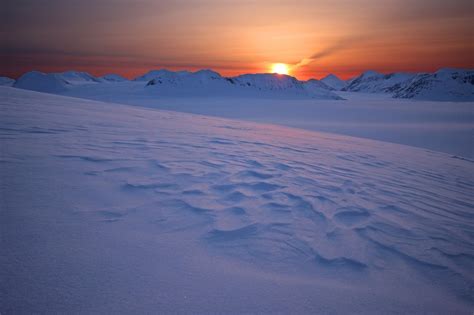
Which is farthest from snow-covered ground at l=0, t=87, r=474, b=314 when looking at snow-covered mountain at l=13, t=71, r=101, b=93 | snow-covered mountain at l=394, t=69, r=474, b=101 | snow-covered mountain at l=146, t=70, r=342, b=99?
snow-covered mountain at l=394, t=69, r=474, b=101

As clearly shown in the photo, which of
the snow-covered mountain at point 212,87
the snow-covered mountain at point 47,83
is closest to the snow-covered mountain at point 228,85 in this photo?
the snow-covered mountain at point 212,87

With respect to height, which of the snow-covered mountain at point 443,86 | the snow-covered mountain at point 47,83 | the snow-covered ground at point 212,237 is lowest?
the snow-covered ground at point 212,237

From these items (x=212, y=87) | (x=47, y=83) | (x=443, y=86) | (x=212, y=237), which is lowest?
(x=212, y=237)

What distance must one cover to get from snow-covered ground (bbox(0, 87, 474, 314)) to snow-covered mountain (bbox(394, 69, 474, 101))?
189122 mm

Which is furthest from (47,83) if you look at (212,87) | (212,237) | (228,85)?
(212,237)

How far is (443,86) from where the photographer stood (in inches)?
7087

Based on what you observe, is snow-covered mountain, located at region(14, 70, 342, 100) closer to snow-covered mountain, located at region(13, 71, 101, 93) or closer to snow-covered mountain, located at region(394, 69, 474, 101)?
snow-covered mountain, located at region(13, 71, 101, 93)

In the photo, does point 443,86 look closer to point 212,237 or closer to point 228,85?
point 228,85

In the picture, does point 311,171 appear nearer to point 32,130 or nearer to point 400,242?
point 400,242

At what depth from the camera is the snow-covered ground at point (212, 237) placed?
1.83 m

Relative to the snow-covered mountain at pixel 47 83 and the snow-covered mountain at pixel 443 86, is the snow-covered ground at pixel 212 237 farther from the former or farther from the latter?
the snow-covered mountain at pixel 443 86

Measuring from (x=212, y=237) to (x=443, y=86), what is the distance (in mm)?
221829

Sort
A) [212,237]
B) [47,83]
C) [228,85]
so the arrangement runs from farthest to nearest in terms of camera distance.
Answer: [47,83]
[228,85]
[212,237]

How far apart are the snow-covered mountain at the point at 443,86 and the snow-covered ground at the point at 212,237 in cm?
18912
